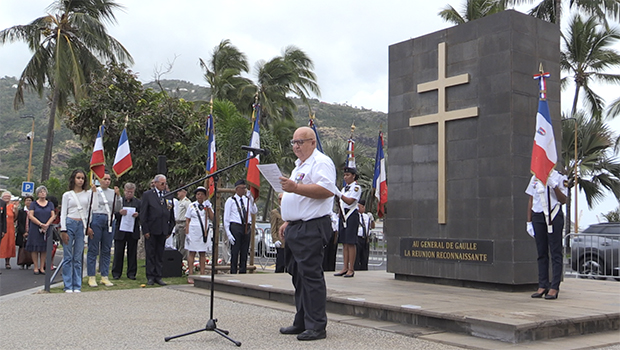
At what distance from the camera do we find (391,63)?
10477 mm

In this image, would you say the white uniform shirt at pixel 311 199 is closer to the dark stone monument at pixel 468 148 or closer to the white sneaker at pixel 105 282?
the dark stone monument at pixel 468 148

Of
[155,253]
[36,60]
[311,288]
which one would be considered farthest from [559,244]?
[36,60]

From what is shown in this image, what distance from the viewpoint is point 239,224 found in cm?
1205

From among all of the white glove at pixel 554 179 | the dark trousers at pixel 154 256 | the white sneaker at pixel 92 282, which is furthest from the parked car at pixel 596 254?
the white sneaker at pixel 92 282

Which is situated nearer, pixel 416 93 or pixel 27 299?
pixel 27 299

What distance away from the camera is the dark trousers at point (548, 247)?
7613 mm

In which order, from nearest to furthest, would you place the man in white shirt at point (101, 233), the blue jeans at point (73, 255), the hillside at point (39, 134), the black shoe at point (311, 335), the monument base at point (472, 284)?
the black shoe at point (311, 335) → the monument base at point (472, 284) → the blue jeans at point (73, 255) → the man in white shirt at point (101, 233) → the hillside at point (39, 134)

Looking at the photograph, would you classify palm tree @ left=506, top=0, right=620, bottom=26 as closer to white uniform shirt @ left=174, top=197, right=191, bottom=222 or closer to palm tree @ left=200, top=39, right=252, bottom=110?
palm tree @ left=200, top=39, right=252, bottom=110

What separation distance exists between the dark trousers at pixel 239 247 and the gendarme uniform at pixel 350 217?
7.34 feet

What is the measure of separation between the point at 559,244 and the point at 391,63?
4378 millimetres

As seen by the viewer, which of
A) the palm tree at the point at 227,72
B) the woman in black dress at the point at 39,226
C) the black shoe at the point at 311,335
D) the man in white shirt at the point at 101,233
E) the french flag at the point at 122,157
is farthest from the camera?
the palm tree at the point at 227,72

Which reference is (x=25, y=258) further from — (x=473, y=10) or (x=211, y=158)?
(x=473, y=10)

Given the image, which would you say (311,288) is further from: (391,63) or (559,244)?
(391,63)

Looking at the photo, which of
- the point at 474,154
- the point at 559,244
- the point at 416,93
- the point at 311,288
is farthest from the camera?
the point at 416,93
